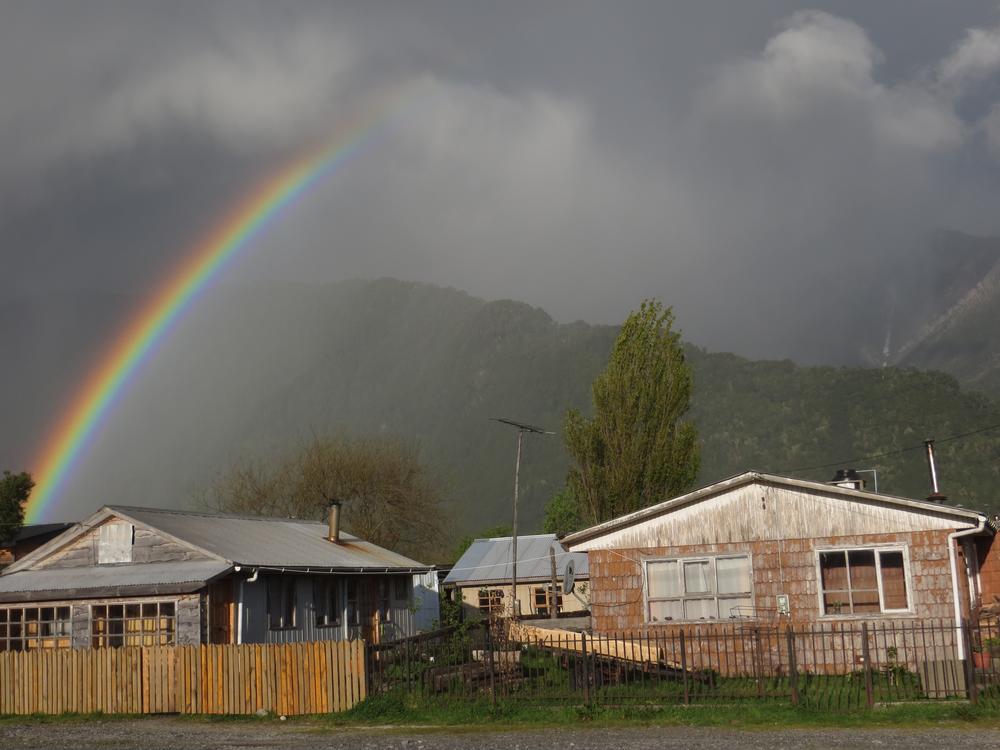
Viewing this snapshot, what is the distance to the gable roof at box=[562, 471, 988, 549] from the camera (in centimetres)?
2480

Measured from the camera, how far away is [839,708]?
19797mm

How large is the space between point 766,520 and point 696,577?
226cm

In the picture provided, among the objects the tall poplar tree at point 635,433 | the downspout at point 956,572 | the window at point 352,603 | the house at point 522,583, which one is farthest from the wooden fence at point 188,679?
the house at point 522,583

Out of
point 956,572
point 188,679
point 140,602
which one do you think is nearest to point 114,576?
point 140,602

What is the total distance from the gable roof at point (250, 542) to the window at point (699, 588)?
1082 cm

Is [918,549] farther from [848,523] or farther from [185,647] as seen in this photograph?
[185,647]

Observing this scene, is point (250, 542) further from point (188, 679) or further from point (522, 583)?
point (522, 583)

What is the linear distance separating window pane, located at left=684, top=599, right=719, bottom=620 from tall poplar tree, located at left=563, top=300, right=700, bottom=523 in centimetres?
1774

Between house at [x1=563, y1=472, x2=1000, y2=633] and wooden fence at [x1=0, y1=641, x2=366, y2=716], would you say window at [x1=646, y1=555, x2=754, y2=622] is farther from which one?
wooden fence at [x1=0, y1=641, x2=366, y2=716]

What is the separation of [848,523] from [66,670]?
18.6 metres

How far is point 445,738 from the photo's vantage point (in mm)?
18969

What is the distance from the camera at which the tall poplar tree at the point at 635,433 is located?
45312 mm

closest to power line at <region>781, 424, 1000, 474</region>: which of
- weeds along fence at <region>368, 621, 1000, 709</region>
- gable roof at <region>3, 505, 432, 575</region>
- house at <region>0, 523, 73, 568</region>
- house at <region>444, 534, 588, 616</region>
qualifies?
house at <region>444, 534, 588, 616</region>

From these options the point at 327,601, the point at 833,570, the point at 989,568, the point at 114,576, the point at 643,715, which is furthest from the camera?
the point at 327,601
